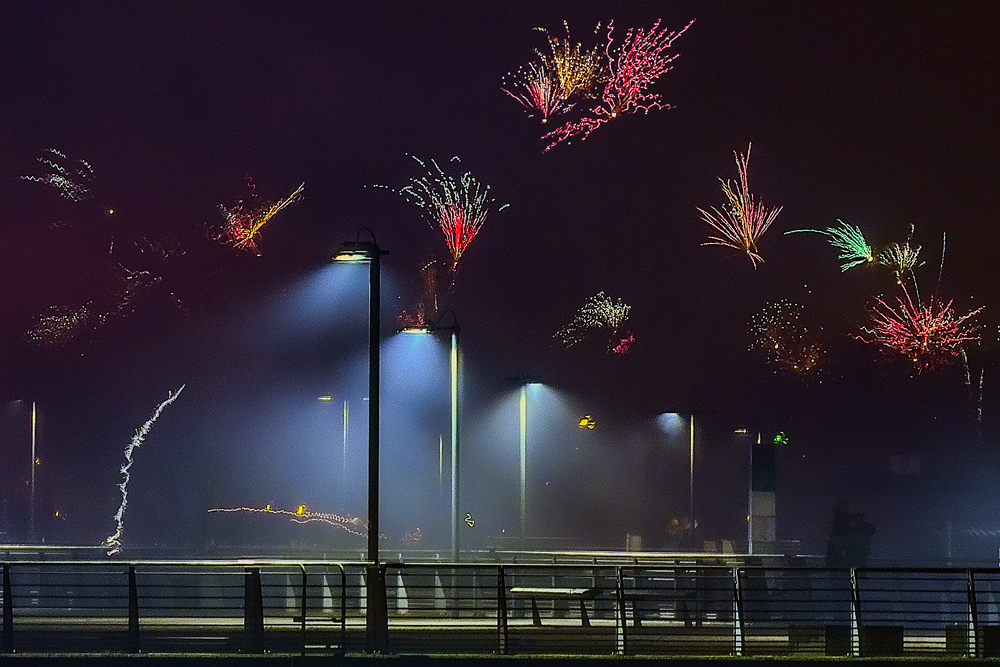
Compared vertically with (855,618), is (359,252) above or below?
above

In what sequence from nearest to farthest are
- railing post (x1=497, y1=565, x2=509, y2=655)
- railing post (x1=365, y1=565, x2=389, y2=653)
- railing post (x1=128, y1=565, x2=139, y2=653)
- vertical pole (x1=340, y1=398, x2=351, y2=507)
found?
railing post (x1=497, y1=565, x2=509, y2=655) < railing post (x1=128, y1=565, x2=139, y2=653) < railing post (x1=365, y1=565, x2=389, y2=653) < vertical pole (x1=340, y1=398, x2=351, y2=507)

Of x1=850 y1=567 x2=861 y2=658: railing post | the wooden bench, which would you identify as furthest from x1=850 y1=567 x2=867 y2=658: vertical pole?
the wooden bench

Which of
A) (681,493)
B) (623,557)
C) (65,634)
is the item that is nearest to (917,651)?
(65,634)

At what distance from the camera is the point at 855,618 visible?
19.9 meters

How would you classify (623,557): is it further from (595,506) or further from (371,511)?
(595,506)

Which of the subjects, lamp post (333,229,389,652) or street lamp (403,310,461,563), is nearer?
lamp post (333,229,389,652)

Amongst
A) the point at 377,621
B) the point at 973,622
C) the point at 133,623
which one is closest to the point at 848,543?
the point at 973,622

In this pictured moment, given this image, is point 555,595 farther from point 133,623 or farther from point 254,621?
point 133,623

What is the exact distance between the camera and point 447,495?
12425 cm

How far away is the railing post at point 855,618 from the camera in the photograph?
19734 mm

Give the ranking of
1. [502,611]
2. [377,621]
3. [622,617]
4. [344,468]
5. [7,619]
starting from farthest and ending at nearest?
[344,468] → [377,621] → [7,619] → [502,611] → [622,617]

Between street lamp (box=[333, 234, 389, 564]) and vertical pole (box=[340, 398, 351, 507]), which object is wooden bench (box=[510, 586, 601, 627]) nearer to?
street lamp (box=[333, 234, 389, 564])

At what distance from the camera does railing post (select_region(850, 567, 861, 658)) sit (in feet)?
64.7

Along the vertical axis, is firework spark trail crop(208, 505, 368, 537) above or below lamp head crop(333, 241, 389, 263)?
below
